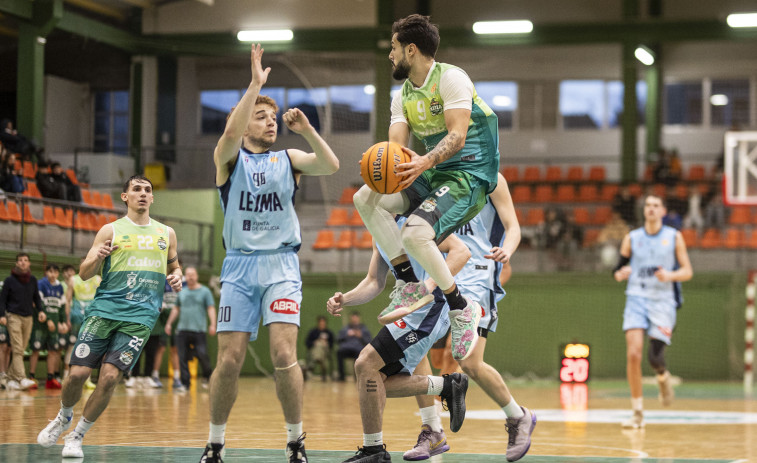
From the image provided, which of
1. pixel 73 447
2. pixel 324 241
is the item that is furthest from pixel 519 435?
pixel 324 241

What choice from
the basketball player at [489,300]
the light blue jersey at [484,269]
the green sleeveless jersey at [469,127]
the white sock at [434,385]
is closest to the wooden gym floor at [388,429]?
the basketball player at [489,300]

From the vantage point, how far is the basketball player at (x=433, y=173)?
6156 mm

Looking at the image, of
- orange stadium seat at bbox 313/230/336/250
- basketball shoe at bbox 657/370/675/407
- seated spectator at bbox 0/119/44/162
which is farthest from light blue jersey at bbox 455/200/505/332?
orange stadium seat at bbox 313/230/336/250

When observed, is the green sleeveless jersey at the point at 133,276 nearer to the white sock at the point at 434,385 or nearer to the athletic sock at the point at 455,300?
the white sock at the point at 434,385

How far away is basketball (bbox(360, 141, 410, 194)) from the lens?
5996 millimetres

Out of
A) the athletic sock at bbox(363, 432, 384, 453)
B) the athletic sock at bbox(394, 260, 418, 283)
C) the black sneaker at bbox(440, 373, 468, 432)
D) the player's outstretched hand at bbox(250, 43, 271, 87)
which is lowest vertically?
the athletic sock at bbox(363, 432, 384, 453)

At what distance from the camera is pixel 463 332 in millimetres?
6340

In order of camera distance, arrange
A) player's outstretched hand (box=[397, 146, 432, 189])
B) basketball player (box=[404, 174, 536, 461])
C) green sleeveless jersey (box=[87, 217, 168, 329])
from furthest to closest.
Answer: green sleeveless jersey (box=[87, 217, 168, 329])
basketball player (box=[404, 174, 536, 461])
player's outstretched hand (box=[397, 146, 432, 189])

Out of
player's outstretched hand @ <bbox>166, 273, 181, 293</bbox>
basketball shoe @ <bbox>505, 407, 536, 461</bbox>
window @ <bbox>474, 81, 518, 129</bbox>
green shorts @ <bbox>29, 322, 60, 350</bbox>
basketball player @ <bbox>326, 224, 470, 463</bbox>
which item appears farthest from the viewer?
window @ <bbox>474, 81, 518, 129</bbox>

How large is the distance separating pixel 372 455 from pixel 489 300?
170 cm

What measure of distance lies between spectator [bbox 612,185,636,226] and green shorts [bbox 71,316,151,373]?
57.0ft

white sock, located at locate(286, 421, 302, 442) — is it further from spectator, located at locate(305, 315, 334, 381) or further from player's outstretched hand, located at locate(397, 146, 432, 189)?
spectator, located at locate(305, 315, 334, 381)

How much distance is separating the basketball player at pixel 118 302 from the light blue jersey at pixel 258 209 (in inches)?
65.8

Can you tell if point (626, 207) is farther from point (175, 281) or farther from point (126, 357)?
point (126, 357)
